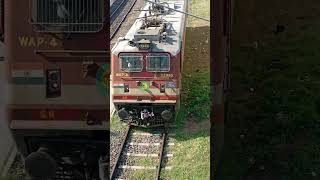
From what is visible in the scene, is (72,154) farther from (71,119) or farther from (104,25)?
(104,25)

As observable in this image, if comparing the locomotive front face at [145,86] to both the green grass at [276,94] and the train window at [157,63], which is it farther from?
the green grass at [276,94]

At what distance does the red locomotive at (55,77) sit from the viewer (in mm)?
3096

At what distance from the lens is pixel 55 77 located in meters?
3.16

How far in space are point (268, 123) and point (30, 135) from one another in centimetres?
467

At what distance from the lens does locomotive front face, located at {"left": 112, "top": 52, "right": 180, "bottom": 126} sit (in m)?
3.92

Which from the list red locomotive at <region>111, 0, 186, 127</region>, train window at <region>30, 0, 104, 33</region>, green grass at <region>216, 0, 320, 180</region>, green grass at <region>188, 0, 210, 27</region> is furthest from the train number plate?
green grass at <region>216, 0, 320, 180</region>

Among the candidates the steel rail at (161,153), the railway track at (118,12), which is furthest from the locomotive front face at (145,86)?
the railway track at (118,12)

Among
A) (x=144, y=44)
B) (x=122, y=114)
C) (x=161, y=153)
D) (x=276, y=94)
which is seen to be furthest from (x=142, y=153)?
(x=276, y=94)

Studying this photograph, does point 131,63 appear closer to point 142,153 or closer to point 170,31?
point 170,31

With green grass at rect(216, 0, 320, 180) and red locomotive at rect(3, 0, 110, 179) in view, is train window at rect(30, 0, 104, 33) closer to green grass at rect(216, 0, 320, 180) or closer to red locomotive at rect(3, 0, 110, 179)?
red locomotive at rect(3, 0, 110, 179)

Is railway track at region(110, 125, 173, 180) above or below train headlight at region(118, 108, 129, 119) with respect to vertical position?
below

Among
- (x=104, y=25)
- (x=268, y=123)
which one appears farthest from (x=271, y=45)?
(x=104, y=25)

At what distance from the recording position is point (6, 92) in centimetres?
312

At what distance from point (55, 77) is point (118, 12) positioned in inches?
23.1
